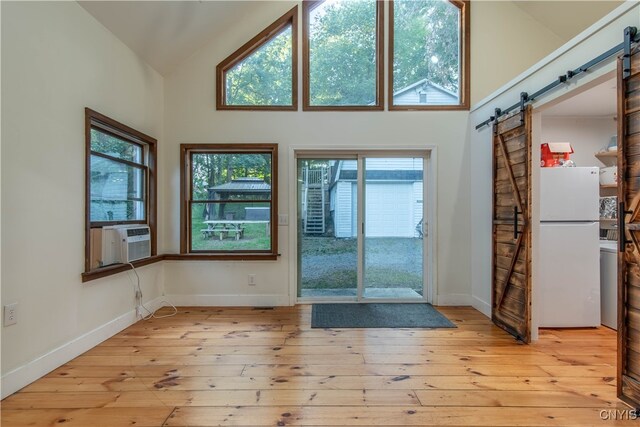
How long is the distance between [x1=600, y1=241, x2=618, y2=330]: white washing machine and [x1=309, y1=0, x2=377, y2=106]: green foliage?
120 inches

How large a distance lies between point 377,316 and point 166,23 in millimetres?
3831

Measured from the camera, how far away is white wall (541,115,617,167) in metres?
4.03

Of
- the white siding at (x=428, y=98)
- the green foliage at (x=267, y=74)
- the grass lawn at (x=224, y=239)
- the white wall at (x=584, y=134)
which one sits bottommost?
the grass lawn at (x=224, y=239)

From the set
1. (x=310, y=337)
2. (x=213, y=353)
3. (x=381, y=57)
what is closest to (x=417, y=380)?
(x=310, y=337)

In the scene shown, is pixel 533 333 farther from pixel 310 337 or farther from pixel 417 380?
pixel 310 337

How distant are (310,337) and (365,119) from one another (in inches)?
104

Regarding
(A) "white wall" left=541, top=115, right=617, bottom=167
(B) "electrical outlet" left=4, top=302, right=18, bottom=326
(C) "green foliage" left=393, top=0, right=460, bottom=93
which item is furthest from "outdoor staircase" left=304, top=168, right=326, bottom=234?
(A) "white wall" left=541, top=115, right=617, bottom=167

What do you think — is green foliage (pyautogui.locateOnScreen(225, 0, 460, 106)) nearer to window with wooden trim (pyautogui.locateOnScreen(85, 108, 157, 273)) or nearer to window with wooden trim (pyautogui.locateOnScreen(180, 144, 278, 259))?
window with wooden trim (pyautogui.locateOnScreen(180, 144, 278, 259))

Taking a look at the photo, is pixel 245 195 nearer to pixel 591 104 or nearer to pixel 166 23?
pixel 166 23

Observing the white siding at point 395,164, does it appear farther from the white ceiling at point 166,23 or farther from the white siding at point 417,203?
the white ceiling at point 166,23

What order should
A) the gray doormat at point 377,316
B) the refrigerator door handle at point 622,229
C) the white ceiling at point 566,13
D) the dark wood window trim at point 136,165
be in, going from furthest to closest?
the white ceiling at point 566,13
the gray doormat at point 377,316
the dark wood window trim at point 136,165
the refrigerator door handle at point 622,229

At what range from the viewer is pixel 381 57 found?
4.01 meters

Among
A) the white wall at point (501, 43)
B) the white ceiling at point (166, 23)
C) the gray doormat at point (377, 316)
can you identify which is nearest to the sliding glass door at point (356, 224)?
the gray doormat at point (377, 316)

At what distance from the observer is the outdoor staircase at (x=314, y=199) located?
411 cm
